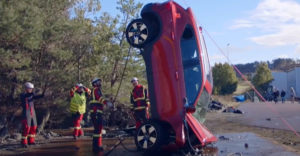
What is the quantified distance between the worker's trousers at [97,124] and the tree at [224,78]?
3970 cm

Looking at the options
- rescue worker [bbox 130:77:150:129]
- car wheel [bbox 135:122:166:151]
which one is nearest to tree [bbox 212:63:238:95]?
rescue worker [bbox 130:77:150:129]

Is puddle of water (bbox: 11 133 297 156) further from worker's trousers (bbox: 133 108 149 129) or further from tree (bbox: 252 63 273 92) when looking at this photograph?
tree (bbox: 252 63 273 92)

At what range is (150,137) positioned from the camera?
7.46 m

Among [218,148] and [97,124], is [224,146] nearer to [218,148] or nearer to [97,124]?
[218,148]

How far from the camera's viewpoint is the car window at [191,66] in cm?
756

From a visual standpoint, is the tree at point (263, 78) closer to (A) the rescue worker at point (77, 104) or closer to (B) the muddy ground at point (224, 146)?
(B) the muddy ground at point (224, 146)

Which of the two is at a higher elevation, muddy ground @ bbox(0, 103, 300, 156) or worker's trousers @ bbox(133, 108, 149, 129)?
worker's trousers @ bbox(133, 108, 149, 129)

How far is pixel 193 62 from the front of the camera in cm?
764

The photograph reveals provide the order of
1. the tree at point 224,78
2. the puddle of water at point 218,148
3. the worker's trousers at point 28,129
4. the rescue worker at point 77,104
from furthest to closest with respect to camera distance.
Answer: the tree at point 224,78 < the rescue worker at point 77,104 < the worker's trousers at point 28,129 < the puddle of water at point 218,148

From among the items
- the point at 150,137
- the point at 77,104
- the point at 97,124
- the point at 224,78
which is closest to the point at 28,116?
the point at 77,104

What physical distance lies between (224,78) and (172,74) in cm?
4145

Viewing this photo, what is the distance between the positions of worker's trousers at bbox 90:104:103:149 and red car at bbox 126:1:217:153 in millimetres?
1450

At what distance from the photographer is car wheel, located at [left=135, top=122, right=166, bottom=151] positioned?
733 cm

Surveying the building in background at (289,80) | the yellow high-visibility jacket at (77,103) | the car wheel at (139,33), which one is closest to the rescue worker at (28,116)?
the yellow high-visibility jacket at (77,103)
